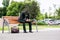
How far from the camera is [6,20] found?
16.8m

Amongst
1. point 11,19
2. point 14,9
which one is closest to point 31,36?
point 11,19

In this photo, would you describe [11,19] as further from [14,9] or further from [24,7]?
[14,9]

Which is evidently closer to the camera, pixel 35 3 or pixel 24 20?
pixel 24 20

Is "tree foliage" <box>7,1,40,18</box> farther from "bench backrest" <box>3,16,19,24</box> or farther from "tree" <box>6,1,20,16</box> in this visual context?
"bench backrest" <box>3,16,19,24</box>

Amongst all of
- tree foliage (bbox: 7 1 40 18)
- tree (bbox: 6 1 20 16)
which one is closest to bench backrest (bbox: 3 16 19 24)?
tree foliage (bbox: 7 1 40 18)

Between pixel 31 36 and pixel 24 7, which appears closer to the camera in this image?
pixel 31 36

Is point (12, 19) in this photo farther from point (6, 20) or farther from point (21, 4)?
point (21, 4)

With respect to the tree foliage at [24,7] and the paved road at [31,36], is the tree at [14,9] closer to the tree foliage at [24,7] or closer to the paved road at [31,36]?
the tree foliage at [24,7]

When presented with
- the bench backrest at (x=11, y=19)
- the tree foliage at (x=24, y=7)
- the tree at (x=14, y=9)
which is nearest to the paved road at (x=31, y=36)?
the bench backrest at (x=11, y=19)

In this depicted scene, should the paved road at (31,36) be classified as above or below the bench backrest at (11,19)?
below

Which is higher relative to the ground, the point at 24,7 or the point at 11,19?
the point at 11,19

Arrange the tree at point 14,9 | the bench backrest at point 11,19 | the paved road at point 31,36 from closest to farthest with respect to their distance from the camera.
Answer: the paved road at point 31,36
the bench backrest at point 11,19
the tree at point 14,9

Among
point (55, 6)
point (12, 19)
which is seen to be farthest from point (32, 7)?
point (12, 19)

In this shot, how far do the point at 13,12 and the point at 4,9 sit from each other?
13.3m
